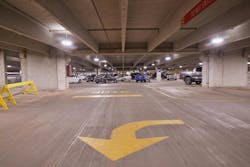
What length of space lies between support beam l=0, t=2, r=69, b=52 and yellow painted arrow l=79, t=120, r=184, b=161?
546 centimetres

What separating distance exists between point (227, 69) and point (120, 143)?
15188mm

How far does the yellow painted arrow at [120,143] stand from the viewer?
108 inches

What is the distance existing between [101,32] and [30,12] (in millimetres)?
4081

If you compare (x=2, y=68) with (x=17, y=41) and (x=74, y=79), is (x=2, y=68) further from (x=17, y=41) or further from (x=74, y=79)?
(x=74, y=79)

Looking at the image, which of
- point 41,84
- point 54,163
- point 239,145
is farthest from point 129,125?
point 41,84

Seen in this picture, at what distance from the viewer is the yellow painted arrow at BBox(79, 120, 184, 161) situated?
2.75 metres

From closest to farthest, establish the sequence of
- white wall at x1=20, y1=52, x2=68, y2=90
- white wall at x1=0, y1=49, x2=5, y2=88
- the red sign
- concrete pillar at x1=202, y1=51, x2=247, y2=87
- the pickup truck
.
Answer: the red sign < white wall at x1=20, y1=52, x2=68, y2=90 < white wall at x1=0, y1=49, x2=5, y2=88 < concrete pillar at x1=202, y1=51, x2=247, y2=87 < the pickup truck

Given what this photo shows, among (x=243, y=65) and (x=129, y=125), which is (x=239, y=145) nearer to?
(x=129, y=125)

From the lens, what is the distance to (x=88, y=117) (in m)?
4.97

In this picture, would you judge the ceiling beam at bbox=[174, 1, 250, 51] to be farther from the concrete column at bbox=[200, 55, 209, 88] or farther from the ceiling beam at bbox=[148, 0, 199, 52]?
the concrete column at bbox=[200, 55, 209, 88]

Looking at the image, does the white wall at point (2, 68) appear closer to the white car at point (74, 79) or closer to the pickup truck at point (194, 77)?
the white car at point (74, 79)

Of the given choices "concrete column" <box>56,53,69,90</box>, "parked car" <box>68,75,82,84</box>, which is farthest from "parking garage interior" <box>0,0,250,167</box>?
"parked car" <box>68,75,82,84</box>

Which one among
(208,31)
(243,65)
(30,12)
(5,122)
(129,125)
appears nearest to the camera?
(129,125)

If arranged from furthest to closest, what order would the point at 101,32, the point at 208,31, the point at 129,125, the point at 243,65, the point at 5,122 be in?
the point at 243,65 → the point at 101,32 → the point at 208,31 → the point at 5,122 → the point at 129,125
